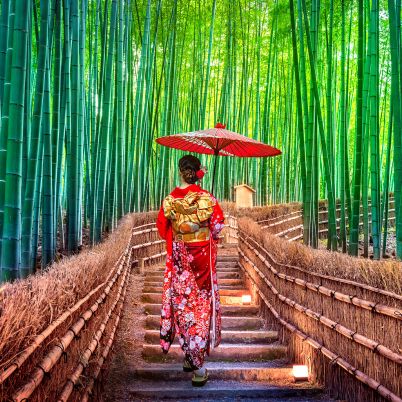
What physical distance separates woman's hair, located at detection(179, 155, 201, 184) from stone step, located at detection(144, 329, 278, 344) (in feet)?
4.07

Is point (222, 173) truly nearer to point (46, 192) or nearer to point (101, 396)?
point (46, 192)

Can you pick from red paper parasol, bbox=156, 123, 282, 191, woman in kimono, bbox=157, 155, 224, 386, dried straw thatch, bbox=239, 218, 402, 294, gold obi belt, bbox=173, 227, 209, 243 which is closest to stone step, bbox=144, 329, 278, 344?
dried straw thatch, bbox=239, 218, 402, 294

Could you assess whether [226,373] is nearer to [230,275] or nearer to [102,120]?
[230,275]

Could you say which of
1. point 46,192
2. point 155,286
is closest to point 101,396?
point 46,192

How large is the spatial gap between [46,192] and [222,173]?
8.50 m

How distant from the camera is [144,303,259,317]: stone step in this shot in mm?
4457

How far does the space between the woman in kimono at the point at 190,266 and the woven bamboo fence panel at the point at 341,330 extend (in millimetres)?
523

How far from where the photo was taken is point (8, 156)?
286 centimetres

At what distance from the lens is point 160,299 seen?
4805 millimetres

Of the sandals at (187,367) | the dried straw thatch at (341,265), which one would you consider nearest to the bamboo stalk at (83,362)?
the sandals at (187,367)

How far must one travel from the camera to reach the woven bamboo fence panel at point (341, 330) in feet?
7.44

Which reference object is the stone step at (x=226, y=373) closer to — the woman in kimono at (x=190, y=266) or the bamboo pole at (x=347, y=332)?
the woman in kimono at (x=190, y=266)

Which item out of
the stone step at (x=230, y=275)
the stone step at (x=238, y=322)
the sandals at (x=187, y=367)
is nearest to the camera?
the sandals at (x=187, y=367)

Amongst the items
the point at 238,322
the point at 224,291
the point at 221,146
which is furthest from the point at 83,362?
the point at 224,291
